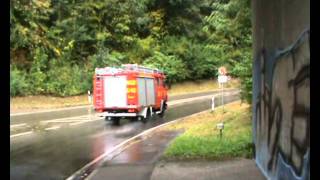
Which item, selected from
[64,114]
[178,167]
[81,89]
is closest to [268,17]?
[178,167]

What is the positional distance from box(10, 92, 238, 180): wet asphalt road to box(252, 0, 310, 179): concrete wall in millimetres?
5161

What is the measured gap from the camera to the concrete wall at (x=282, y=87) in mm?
8531

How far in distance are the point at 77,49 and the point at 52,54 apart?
4349 millimetres

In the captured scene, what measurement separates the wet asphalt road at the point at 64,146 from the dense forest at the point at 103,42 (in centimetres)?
767

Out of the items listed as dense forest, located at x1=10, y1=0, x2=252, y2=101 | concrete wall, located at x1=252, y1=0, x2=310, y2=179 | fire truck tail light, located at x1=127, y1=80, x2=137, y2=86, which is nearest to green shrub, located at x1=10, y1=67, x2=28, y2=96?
dense forest, located at x1=10, y1=0, x2=252, y2=101

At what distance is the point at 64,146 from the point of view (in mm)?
20688

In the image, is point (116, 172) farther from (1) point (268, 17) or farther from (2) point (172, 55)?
(2) point (172, 55)

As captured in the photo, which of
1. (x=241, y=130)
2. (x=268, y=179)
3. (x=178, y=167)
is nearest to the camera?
(x=268, y=179)

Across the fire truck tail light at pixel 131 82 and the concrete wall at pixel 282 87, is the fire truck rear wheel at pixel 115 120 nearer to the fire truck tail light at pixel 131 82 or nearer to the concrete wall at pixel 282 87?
the fire truck tail light at pixel 131 82

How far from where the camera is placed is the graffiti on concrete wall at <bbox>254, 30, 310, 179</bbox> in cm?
848

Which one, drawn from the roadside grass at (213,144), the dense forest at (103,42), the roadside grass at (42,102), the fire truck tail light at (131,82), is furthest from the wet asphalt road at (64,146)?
the roadside grass at (42,102)

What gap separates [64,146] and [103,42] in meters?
34.2

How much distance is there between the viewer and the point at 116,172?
48.4ft
